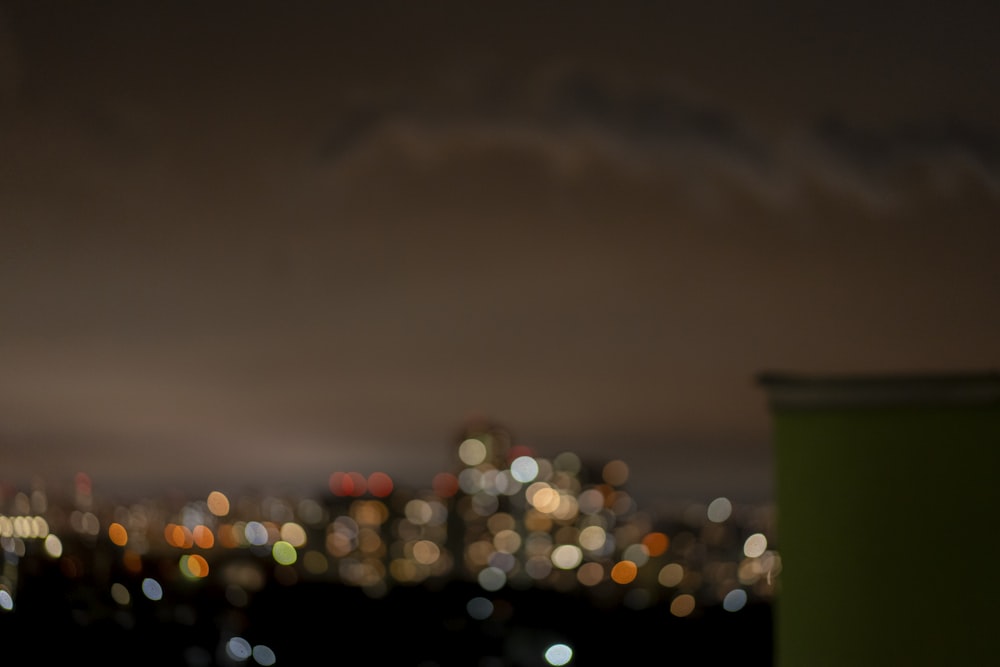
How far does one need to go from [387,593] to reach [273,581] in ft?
4.97

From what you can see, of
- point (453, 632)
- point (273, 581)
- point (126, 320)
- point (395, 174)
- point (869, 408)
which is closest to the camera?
point (869, 408)

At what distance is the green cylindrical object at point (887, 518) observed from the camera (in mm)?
1461

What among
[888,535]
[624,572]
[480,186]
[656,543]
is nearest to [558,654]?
[480,186]

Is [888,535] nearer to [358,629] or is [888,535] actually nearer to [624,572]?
[358,629]

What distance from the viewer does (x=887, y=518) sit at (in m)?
1.52

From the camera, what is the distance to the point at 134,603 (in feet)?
13.6

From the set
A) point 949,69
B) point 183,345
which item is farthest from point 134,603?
point 949,69

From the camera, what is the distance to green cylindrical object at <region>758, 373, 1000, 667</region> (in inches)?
57.5

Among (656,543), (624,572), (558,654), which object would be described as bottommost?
(558,654)

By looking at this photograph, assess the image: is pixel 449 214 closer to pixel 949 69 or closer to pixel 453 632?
pixel 949 69

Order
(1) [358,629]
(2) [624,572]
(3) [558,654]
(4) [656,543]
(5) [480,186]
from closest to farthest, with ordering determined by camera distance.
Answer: (5) [480,186], (3) [558,654], (1) [358,629], (2) [624,572], (4) [656,543]

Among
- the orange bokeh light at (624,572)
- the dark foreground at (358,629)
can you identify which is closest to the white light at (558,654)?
the dark foreground at (358,629)

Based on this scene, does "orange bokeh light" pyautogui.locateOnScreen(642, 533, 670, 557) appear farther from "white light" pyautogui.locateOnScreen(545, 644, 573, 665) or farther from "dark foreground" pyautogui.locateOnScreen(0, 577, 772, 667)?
"white light" pyautogui.locateOnScreen(545, 644, 573, 665)

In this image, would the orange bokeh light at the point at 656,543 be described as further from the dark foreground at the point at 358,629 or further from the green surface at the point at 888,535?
the green surface at the point at 888,535
